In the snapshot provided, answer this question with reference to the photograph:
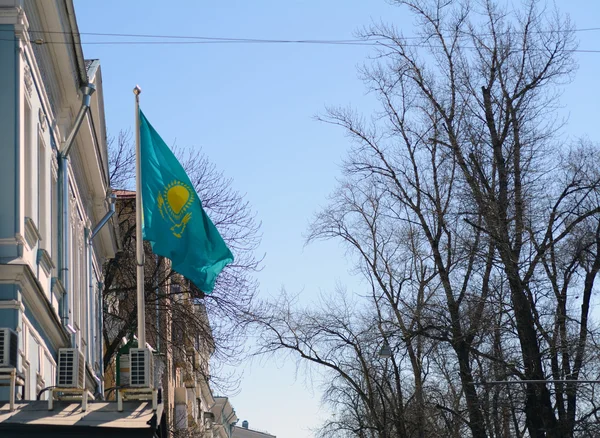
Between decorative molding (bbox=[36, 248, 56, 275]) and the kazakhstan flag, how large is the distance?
5.31 ft

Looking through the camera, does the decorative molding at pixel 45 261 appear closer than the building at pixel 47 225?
No

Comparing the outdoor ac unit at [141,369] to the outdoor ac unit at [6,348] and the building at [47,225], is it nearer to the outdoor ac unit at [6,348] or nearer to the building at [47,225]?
the building at [47,225]

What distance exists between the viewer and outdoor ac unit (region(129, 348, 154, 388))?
14.2m

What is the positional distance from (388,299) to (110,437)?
24.4 metres

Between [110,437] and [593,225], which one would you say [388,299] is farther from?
[110,437]

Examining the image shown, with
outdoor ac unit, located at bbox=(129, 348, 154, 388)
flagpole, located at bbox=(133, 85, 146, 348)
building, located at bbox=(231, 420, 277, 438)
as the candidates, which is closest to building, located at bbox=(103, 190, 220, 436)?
flagpole, located at bbox=(133, 85, 146, 348)

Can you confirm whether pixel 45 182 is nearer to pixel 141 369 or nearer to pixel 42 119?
pixel 42 119

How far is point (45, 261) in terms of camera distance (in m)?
18.2

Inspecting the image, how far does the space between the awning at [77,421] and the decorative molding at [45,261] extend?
4860mm

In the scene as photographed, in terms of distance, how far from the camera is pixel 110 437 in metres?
12.3

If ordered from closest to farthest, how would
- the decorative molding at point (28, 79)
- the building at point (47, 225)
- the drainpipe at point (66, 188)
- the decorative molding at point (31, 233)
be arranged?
→ the building at point (47, 225)
the decorative molding at point (31, 233)
the decorative molding at point (28, 79)
the drainpipe at point (66, 188)

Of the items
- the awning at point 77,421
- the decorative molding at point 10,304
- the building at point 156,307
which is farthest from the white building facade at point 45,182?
the building at point 156,307

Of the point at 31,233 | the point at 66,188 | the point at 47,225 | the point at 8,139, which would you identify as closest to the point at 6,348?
the point at 31,233

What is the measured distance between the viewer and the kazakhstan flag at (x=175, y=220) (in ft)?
57.5
